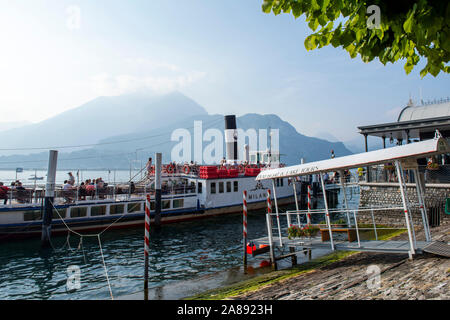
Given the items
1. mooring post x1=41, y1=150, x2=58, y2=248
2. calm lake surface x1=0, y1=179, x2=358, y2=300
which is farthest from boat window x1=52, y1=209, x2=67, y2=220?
mooring post x1=41, y1=150, x2=58, y2=248

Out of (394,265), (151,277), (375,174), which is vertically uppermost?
(375,174)

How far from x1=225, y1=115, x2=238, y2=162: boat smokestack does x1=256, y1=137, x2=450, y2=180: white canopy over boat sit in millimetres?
24668

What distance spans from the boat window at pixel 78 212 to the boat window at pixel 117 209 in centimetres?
173

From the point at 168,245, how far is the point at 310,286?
1107cm

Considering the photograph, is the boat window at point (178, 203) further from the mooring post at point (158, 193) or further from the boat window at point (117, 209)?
the boat window at point (117, 209)

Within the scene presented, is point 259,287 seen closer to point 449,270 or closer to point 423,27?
point 449,270

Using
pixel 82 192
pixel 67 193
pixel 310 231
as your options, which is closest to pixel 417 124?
pixel 310 231

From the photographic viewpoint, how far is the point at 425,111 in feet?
80.0

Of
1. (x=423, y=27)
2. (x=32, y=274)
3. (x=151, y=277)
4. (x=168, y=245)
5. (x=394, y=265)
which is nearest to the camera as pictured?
(x=423, y=27)

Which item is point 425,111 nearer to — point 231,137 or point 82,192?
point 231,137

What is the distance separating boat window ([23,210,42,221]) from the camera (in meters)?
18.2

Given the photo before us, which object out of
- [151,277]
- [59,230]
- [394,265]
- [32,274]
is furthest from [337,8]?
[59,230]
